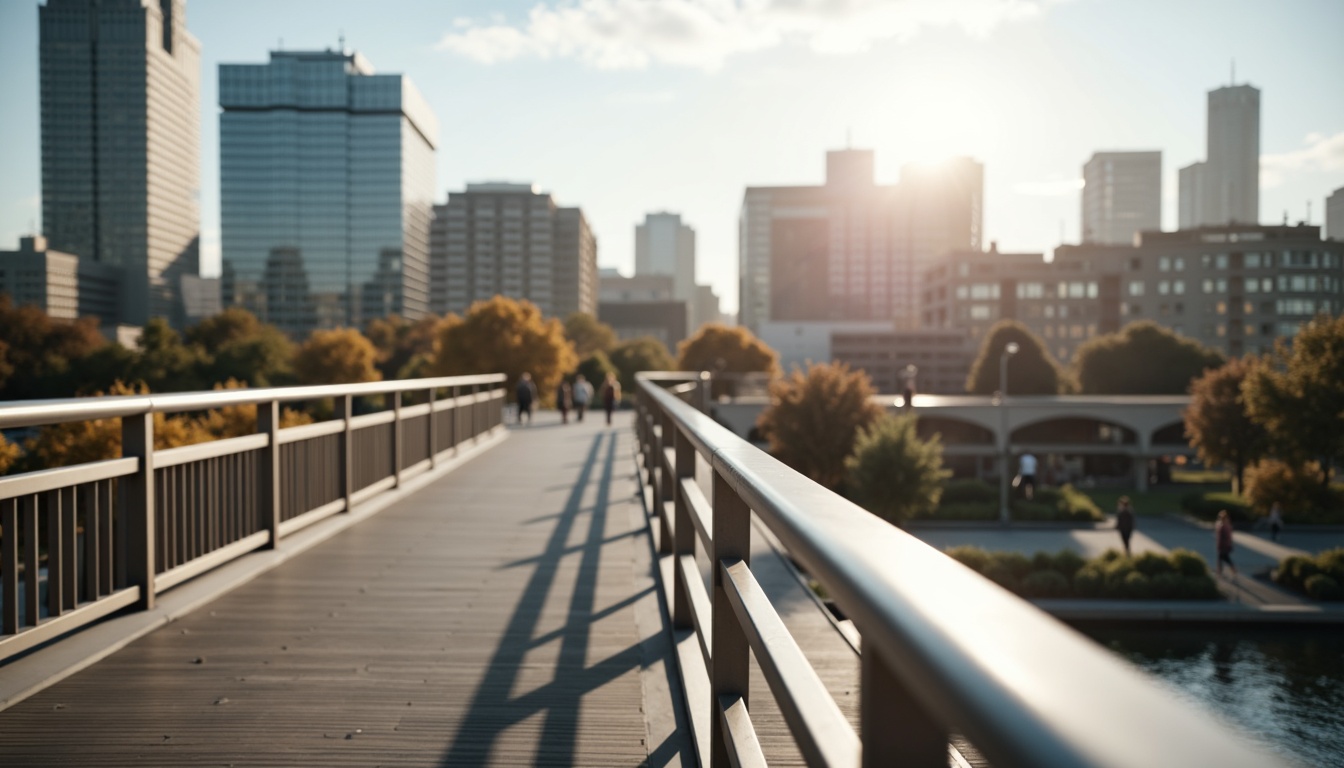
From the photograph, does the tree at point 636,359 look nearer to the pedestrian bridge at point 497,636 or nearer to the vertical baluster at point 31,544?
the pedestrian bridge at point 497,636

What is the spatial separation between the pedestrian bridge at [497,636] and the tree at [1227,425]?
55218 millimetres

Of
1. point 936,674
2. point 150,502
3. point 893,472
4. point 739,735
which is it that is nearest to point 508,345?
point 893,472

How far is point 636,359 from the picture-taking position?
345 ft

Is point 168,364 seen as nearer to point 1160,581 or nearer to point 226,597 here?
point 1160,581

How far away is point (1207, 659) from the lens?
939 inches

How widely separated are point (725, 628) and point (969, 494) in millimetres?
51971

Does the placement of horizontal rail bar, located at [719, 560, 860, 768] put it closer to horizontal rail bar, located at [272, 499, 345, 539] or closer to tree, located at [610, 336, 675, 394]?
horizontal rail bar, located at [272, 499, 345, 539]

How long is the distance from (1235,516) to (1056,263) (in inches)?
3387

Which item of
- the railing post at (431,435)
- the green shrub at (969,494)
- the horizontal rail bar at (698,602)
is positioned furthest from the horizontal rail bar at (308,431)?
the green shrub at (969,494)

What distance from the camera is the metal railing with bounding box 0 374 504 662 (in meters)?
4.10

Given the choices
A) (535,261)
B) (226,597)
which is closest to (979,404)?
(226,597)

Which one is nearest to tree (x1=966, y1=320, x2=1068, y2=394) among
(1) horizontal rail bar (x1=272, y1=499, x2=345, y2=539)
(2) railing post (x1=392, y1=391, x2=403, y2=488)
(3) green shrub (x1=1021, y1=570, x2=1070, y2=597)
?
(3) green shrub (x1=1021, y1=570, x2=1070, y2=597)

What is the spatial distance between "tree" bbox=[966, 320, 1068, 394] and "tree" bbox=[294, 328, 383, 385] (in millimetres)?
56846

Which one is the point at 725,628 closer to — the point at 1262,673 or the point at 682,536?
the point at 682,536
